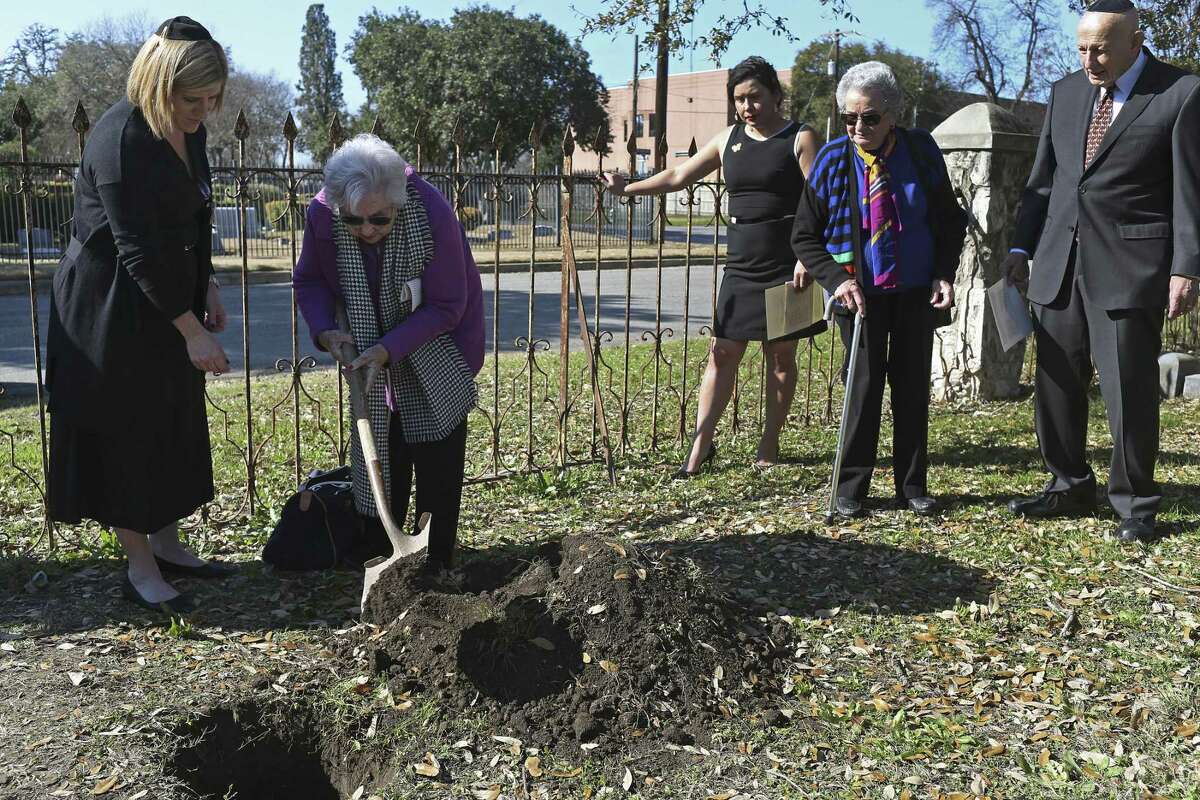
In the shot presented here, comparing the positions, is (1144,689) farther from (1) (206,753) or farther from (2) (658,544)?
(1) (206,753)

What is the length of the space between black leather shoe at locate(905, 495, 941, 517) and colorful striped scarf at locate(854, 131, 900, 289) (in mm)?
973

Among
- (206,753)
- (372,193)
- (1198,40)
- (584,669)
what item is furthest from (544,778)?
(1198,40)

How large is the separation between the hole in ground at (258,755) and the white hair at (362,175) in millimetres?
1540

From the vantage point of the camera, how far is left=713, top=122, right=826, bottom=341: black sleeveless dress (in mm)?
4867

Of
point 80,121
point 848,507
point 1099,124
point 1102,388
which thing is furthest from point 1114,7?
point 80,121

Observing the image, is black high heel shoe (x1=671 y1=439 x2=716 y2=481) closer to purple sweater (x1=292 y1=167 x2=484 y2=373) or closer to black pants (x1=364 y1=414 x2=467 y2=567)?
black pants (x1=364 y1=414 x2=467 y2=567)

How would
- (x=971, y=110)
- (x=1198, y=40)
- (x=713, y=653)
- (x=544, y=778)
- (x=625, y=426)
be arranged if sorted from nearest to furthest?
(x=544, y=778) → (x=713, y=653) → (x=625, y=426) → (x=971, y=110) → (x=1198, y=40)

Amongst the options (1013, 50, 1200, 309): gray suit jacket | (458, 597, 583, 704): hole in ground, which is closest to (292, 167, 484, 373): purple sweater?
(458, 597, 583, 704): hole in ground

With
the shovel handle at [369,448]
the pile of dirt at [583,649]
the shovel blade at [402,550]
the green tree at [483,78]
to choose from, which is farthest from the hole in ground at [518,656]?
the green tree at [483,78]

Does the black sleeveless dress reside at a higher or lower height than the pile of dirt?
higher

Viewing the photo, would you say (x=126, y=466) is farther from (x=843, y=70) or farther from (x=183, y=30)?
(x=843, y=70)

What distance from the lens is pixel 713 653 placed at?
3162 millimetres

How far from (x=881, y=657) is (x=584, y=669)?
0.98m

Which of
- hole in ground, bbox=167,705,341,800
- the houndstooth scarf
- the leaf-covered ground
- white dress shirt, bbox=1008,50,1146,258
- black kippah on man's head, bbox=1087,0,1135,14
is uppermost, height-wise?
black kippah on man's head, bbox=1087,0,1135,14
